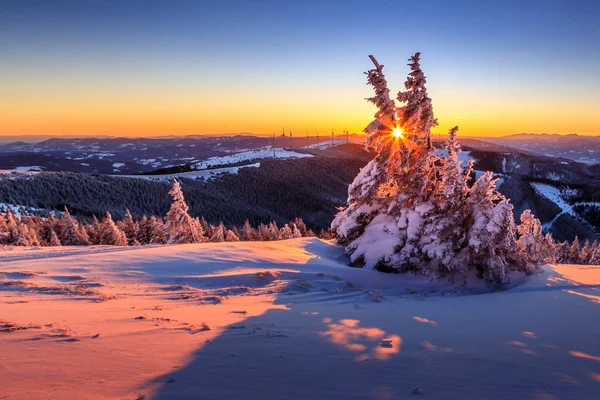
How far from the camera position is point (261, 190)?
3716 inches

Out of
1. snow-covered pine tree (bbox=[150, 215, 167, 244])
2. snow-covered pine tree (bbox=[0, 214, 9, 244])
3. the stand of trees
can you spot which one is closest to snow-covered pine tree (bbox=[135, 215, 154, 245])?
the stand of trees

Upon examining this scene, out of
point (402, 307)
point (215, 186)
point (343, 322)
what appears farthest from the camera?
point (215, 186)

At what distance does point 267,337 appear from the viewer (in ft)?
18.5

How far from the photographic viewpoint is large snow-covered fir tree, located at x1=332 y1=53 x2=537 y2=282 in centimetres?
1324

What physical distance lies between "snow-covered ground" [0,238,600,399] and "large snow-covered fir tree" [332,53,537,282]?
2.68 metres

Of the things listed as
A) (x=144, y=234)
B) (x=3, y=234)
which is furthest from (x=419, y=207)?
(x=144, y=234)

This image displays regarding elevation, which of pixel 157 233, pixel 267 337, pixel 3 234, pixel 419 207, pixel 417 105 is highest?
pixel 417 105

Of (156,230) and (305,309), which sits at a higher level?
(305,309)

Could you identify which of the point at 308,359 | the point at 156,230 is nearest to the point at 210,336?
the point at 308,359

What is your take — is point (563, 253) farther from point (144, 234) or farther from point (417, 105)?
point (144, 234)

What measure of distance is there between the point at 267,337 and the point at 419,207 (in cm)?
1072

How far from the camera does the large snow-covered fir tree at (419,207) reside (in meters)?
13.2

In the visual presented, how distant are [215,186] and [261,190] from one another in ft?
46.7

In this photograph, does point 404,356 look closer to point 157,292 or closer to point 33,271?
point 157,292
